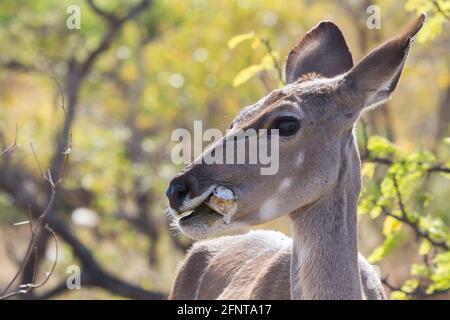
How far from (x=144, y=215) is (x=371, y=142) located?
926 centimetres

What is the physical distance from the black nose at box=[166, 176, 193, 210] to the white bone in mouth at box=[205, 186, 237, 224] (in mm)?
152

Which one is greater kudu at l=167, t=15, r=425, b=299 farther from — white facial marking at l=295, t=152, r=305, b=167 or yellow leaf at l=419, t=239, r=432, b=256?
yellow leaf at l=419, t=239, r=432, b=256

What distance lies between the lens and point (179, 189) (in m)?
5.79

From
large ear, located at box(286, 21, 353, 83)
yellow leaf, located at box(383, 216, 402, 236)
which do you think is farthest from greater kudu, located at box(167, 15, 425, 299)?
yellow leaf, located at box(383, 216, 402, 236)

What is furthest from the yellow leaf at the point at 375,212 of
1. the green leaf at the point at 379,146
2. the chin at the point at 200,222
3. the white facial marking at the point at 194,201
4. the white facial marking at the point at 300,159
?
the white facial marking at the point at 194,201

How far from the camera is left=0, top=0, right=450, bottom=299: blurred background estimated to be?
16.0 meters

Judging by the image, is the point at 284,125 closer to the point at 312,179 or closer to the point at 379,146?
the point at 312,179

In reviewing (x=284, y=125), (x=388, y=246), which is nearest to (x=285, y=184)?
(x=284, y=125)

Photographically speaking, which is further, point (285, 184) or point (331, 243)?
point (331, 243)

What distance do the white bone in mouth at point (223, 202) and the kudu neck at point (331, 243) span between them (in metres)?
0.46

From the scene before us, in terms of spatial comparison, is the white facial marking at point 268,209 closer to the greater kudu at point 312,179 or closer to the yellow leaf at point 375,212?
the greater kudu at point 312,179

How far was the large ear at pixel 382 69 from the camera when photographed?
6078 mm

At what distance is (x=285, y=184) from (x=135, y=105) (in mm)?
13879

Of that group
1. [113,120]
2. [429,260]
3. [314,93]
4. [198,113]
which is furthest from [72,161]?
[314,93]
